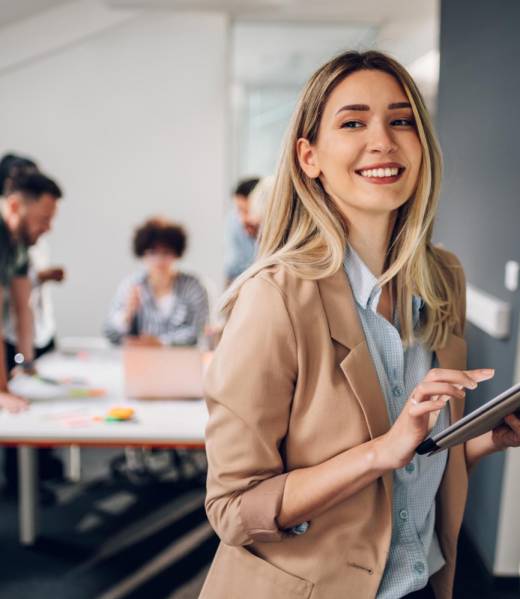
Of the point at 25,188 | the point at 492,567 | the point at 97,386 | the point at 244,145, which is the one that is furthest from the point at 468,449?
the point at 244,145

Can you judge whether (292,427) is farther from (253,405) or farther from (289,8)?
(289,8)

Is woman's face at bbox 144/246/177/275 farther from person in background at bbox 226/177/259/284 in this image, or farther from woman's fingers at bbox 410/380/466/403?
woman's fingers at bbox 410/380/466/403

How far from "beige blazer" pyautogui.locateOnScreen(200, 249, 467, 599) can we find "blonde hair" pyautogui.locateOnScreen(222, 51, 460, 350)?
4 cm

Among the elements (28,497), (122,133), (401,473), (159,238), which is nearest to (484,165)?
(159,238)

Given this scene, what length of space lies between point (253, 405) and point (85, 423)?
160 cm

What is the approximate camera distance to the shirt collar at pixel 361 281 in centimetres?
101

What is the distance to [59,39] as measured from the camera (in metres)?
5.07

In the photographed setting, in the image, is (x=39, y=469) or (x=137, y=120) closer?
(x=39, y=469)

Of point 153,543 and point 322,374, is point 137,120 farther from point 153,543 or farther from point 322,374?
point 322,374

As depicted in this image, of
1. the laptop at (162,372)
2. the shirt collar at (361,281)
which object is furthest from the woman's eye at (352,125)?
the laptop at (162,372)

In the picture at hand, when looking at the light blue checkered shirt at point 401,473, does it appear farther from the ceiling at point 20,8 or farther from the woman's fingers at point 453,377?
the ceiling at point 20,8

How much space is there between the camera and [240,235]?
183 inches

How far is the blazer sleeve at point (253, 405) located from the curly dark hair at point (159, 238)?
2.85m

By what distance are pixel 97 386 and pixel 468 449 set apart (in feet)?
6.50
